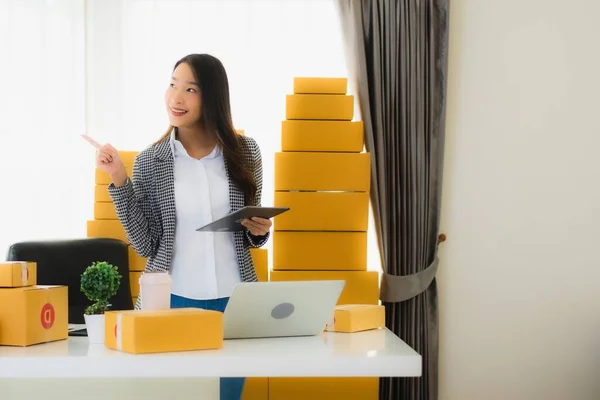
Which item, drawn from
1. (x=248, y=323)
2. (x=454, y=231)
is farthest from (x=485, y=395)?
(x=248, y=323)

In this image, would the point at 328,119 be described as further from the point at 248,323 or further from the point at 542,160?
the point at 248,323

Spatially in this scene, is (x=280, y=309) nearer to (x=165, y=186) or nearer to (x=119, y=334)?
(x=119, y=334)

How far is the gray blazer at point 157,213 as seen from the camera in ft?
7.41

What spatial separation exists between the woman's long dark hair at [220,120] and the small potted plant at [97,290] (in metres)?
0.70

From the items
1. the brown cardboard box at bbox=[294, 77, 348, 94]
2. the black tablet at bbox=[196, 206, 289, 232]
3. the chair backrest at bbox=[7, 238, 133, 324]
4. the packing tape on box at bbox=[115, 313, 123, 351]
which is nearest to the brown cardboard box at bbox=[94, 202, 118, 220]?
the chair backrest at bbox=[7, 238, 133, 324]

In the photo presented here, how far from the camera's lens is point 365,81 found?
3.30m

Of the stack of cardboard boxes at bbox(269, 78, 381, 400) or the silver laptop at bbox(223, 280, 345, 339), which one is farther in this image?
the stack of cardboard boxes at bbox(269, 78, 381, 400)

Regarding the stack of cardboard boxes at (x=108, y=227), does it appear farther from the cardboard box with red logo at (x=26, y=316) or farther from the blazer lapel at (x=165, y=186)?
the cardboard box with red logo at (x=26, y=316)

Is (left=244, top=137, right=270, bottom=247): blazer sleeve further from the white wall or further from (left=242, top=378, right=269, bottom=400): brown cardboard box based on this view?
the white wall

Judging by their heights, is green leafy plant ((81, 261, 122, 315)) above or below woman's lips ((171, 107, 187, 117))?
below

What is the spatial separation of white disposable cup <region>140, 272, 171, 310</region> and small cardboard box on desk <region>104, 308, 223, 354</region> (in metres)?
0.10

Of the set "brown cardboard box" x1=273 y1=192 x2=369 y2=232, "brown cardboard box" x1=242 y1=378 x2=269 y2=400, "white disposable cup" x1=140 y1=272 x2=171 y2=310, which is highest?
"brown cardboard box" x1=273 y1=192 x2=369 y2=232

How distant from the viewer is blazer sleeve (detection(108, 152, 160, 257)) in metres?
2.22

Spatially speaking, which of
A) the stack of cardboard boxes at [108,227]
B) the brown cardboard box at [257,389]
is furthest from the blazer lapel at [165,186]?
the brown cardboard box at [257,389]
